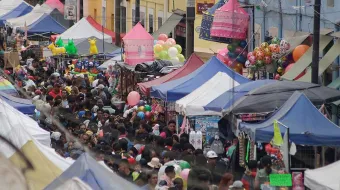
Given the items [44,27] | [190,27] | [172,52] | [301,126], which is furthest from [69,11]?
[301,126]

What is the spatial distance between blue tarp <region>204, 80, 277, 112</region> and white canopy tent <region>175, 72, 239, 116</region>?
3.6 inches

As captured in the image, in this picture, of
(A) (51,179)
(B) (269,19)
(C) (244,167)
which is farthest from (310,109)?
(B) (269,19)

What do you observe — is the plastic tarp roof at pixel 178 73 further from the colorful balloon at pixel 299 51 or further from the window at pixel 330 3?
the window at pixel 330 3

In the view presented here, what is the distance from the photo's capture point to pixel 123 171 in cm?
1160

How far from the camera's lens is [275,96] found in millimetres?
14906

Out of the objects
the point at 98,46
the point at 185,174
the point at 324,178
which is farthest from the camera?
the point at 98,46

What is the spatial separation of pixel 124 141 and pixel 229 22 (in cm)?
908

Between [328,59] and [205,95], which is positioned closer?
[205,95]

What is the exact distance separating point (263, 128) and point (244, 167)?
1266mm

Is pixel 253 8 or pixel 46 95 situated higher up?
pixel 253 8

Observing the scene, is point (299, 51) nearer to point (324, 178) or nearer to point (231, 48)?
point (231, 48)

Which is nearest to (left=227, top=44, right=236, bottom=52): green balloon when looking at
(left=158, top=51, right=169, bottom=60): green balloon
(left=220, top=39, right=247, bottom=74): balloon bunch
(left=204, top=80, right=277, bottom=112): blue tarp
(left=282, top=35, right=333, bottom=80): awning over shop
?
(left=220, top=39, right=247, bottom=74): balloon bunch

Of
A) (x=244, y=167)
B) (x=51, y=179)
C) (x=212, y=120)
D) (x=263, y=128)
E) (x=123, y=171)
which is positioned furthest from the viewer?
(x=212, y=120)

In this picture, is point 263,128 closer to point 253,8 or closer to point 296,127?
point 296,127
